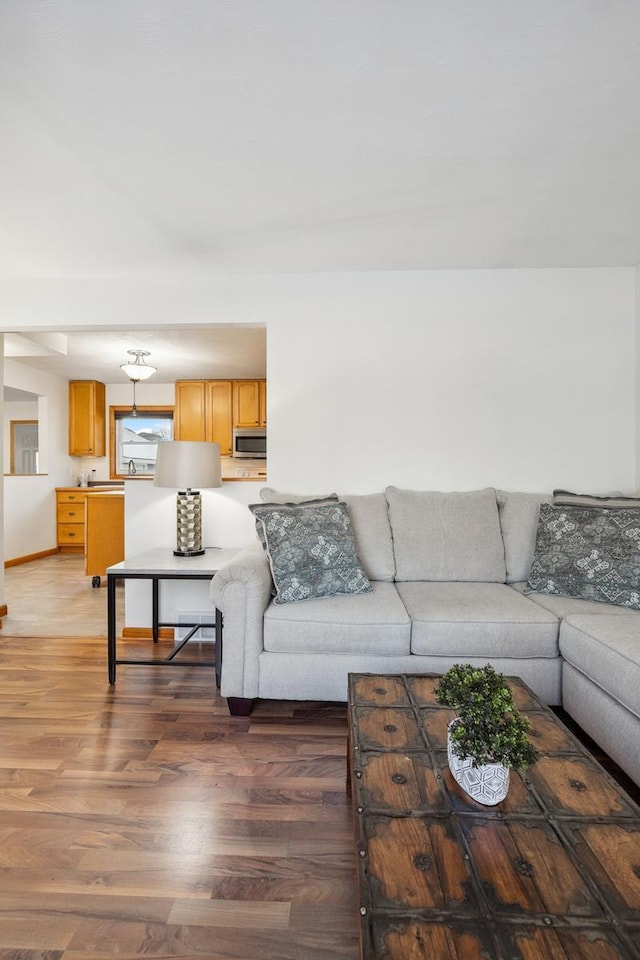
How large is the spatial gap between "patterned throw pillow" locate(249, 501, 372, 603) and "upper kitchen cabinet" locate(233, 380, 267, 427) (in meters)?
3.99

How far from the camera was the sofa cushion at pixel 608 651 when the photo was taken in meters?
1.58

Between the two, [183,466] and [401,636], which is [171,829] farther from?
[183,466]

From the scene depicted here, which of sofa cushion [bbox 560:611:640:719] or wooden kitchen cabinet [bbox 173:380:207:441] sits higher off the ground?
wooden kitchen cabinet [bbox 173:380:207:441]

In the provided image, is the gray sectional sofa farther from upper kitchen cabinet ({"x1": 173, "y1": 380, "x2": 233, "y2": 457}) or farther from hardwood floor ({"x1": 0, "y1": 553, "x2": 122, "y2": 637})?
upper kitchen cabinet ({"x1": 173, "y1": 380, "x2": 233, "y2": 457})

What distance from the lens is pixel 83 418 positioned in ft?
21.8

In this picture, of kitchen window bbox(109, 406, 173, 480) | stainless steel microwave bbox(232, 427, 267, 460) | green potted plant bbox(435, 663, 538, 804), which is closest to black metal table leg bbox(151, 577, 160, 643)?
green potted plant bbox(435, 663, 538, 804)

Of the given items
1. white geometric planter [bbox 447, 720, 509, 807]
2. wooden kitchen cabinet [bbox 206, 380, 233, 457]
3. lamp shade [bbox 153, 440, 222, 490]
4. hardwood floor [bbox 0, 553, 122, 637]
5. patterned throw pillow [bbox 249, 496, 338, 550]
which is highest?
wooden kitchen cabinet [bbox 206, 380, 233, 457]

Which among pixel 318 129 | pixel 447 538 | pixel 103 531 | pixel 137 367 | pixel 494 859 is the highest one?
pixel 318 129

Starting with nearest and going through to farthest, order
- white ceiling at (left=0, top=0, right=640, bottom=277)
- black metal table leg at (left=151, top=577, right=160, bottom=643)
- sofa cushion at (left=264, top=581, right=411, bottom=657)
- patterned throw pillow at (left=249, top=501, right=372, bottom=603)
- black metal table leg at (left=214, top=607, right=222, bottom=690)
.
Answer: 1. white ceiling at (left=0, top=0, right=640, bottom=277)
2. sofa cushion at (left=264, top=581, right=411, bottom=657)
3. patterned throw pillow at (left=249, top=501, right=372, bottom=603)
4. black metal table leg at (left=214, top=607, right=222, bottom=690)
5. black metal table leg at (left=151, top=577, right=160, bottom=643)

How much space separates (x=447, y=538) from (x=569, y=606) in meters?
0.70

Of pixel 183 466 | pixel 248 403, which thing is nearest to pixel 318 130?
pixel 183 466

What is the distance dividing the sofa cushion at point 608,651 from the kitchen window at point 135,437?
6.13 m

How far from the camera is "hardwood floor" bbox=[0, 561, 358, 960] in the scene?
1.13 metres

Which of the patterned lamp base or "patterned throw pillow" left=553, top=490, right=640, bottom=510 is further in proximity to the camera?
the patterned lamp base
